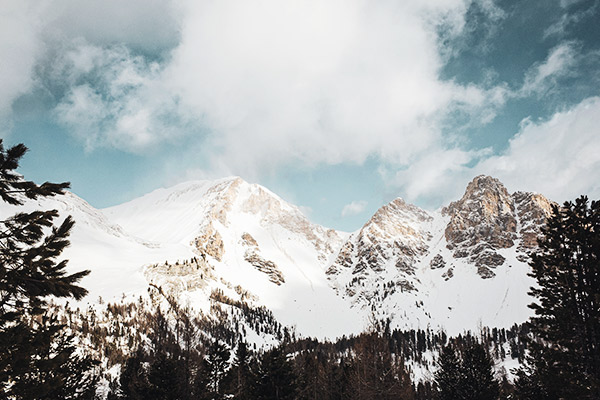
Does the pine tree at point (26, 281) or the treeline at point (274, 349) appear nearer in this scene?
the pine tree at point (26, 281)

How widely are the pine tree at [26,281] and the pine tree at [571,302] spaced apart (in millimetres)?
18331

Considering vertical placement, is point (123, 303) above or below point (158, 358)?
above

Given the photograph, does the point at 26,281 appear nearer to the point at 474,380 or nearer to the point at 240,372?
the point at 474,380

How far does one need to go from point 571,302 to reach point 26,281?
2027 centimetres

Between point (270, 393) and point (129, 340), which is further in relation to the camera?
point (129, 340)

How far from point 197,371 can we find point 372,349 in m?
14.1

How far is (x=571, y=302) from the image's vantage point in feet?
48.4

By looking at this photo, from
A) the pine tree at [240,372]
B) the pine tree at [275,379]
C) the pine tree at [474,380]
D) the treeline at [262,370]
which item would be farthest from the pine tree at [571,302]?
the pine tree at [240,372]

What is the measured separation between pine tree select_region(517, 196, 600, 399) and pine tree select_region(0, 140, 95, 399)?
722 inches

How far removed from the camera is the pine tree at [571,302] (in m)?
13.8

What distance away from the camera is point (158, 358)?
77.4ft

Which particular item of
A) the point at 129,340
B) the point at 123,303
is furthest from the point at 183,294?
the point at 129,340

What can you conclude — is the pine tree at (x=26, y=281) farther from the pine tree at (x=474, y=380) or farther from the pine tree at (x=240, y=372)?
the pine tree at (x=474, y=380)

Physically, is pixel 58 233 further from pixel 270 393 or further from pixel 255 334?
pixel 255 334
